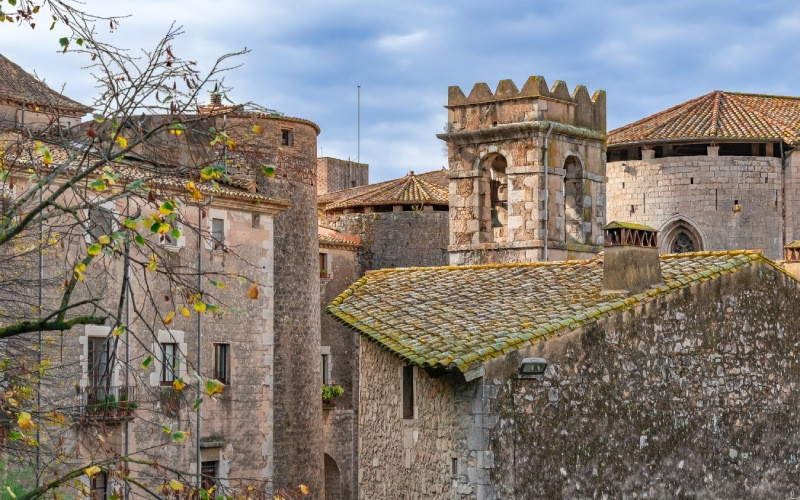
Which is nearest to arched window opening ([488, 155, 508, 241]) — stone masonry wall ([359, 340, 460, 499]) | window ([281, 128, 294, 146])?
window ([281, 128, 294, 146])

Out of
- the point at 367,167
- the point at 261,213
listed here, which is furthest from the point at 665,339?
the point at 367,167

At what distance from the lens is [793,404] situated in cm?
2106

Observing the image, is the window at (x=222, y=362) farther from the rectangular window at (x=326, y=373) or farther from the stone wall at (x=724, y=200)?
the stone wall at (x=724, y=200)

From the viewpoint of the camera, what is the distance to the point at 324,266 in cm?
4275

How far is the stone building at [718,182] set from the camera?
3934 cm

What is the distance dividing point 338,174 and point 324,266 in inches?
553

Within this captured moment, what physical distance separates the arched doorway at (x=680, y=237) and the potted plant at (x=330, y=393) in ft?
32.8

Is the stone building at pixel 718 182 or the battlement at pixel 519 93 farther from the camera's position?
the stone building at pixel 718 182

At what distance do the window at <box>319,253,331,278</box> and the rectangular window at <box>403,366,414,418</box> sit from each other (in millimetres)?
23132

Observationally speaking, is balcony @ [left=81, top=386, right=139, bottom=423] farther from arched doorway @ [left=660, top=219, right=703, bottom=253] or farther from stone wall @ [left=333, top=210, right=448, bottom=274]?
arched doorway @ [left=660, top=219, right=703, bottom=253]

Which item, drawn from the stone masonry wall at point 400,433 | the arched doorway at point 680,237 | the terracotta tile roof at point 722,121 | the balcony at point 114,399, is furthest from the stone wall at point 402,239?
the stone masonry wall at point 400,433

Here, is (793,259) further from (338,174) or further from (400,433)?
(338,174)

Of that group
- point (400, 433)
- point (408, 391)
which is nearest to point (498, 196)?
point (408, 391)

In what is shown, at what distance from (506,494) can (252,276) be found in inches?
692
